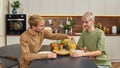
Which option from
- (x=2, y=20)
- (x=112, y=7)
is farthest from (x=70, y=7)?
(x=2, y=20)

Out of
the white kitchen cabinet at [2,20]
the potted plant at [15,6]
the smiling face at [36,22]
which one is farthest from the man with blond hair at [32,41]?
the potted plant at [15,6]

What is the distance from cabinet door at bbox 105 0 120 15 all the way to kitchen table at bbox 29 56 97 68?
3853 millimetres

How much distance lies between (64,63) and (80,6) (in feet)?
13.2

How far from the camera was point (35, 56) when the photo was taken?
246 centimetres

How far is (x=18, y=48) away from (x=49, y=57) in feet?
2.97

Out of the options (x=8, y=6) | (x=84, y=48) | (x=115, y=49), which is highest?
(x=8, y=6)

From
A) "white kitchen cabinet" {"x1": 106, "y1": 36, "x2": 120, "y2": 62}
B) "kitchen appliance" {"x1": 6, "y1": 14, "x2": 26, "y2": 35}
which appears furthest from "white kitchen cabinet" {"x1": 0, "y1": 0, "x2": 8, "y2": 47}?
"white kitchen cabinet" {"x1": 106, "y1": 36, "x2": 120, "y2": 62}

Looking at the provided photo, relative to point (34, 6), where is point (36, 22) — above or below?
below

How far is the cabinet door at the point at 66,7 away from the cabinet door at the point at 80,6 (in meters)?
0.10

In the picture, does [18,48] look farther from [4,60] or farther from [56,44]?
[56,44]

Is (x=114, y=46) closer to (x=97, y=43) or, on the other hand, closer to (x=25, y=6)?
(x=25, y=6)

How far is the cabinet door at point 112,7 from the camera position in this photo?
20.1ft

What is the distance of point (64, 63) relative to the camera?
227 cm

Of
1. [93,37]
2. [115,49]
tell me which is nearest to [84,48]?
[93,37]
